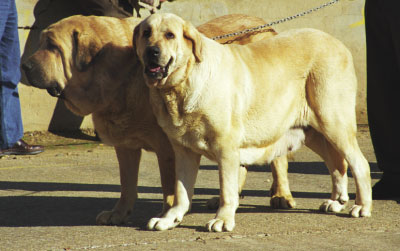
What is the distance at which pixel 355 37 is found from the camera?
1001 cm

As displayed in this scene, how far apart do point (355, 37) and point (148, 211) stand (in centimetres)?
575

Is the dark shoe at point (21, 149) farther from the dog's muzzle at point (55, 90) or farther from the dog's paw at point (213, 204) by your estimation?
the dog's muzzle at point (55, 90)

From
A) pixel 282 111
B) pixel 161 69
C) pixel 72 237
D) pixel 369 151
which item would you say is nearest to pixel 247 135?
pixel 282 111

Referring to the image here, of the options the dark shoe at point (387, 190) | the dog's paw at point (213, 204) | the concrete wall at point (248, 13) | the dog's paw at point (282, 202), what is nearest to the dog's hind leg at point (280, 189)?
the dog's paw at point (282, 202)

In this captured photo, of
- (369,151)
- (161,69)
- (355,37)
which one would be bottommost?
(369,151)

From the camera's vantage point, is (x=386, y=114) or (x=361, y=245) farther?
(x=386, y=114)

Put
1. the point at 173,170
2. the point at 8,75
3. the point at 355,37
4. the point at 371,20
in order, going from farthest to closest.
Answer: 1. the point at 355,37
2. the point at 8,75
3. the point at 371,20
4. the point at 173,170

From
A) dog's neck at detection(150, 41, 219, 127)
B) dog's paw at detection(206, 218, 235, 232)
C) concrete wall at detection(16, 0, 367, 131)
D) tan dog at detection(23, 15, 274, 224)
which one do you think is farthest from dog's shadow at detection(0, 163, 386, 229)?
concrete wall at detection(16, 0, 367, 131)

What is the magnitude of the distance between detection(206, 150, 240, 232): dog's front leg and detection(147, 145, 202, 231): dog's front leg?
0.79 feet

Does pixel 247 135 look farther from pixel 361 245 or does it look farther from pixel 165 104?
pixel 361 245

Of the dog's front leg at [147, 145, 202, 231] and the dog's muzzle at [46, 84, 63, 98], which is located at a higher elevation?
the dog's muzzle at [46, 84, 63, 98]

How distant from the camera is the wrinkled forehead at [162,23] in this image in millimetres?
4289

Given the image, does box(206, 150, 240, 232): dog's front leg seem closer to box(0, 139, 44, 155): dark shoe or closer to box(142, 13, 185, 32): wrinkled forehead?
box(142, 13, 185, 32): wrinkled forehead

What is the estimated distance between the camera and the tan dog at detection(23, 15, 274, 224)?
14.8 feet
